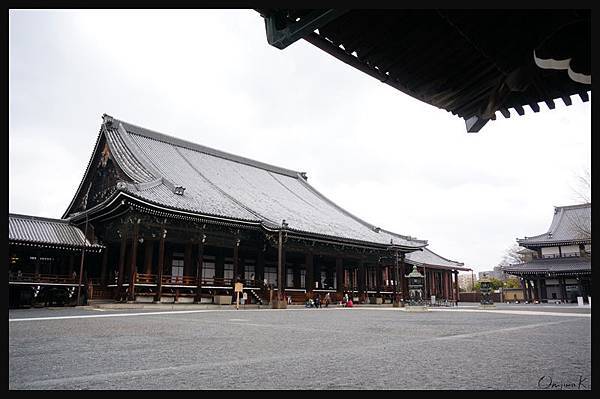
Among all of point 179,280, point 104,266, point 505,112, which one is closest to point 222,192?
point 179,280

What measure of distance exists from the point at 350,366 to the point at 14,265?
1981 cm

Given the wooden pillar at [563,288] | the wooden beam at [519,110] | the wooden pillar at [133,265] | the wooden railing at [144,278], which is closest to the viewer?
the wooden beam at [519,110]

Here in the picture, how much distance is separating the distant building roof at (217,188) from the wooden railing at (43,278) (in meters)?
4.98

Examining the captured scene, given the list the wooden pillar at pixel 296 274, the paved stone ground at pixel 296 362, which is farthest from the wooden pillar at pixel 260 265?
the paved stone ground at pixel 296 362

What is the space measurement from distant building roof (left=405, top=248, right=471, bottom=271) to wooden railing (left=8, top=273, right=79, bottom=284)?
907 inches

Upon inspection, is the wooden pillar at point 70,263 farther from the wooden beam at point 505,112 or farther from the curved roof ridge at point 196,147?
the wooden beam at point 505,112

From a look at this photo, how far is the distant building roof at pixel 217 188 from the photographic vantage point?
63.4 ft

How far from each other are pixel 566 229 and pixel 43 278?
40.8 m

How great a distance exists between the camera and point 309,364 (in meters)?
3.64

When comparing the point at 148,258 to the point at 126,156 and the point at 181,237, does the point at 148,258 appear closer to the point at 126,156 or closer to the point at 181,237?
the point at 181,237

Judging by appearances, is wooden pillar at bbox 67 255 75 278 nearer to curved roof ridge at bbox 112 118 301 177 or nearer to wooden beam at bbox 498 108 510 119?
curved roof ridge at bbox 112 118 301 177

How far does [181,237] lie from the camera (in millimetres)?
18734
